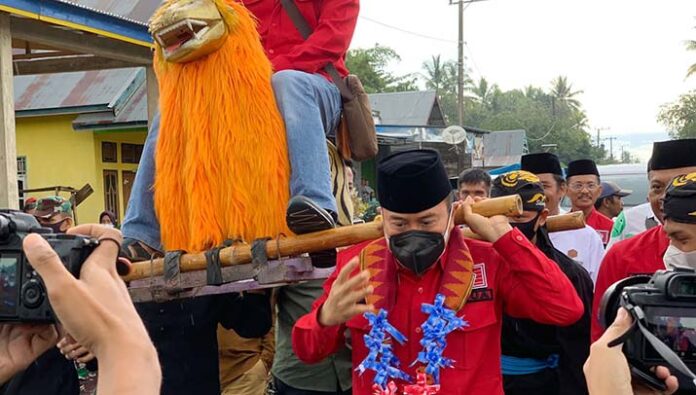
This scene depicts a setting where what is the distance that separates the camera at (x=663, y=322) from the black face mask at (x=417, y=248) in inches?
33.6

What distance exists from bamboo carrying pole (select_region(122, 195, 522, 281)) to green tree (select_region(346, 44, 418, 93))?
4563 centimetres

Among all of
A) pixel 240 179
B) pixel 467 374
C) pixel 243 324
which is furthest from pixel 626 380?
pixel 243 324

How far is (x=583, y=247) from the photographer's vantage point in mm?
4652

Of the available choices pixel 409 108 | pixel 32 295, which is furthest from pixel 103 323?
pixel 409 108

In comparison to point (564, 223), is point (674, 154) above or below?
above

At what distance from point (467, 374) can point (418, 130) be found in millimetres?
17511

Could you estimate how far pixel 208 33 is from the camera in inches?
126

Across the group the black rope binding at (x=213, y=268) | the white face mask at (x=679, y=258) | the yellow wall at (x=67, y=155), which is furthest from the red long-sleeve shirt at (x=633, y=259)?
the yellow wall at (x=67, y=155)

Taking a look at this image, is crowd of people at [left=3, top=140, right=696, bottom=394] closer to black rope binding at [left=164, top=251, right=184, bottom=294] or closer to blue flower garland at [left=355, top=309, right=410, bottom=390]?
blue flower garland at [left=355, top=309, right=410, bottom=390]

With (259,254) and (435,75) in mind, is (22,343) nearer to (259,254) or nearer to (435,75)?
(259,254)

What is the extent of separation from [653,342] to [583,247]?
121 inches

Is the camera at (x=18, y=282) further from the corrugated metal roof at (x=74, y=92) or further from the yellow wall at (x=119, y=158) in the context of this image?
the yellow wall at (x=119, y=158)

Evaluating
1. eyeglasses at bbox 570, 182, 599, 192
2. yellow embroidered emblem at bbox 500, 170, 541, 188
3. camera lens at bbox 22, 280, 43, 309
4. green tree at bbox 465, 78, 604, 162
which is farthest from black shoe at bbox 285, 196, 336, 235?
green tree at bbox 465, 78, 604, 162

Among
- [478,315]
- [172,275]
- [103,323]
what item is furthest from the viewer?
[172,275]
